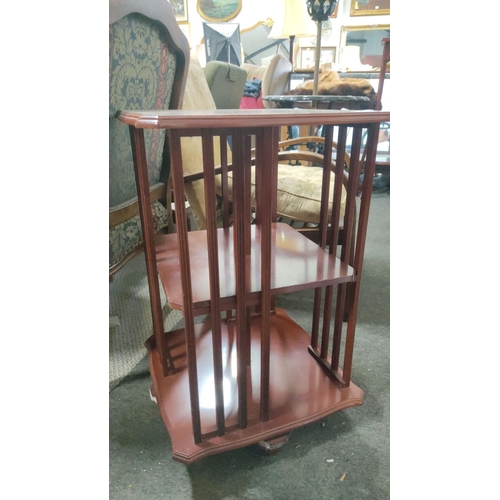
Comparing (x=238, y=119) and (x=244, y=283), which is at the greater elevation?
(x=238, y=119)

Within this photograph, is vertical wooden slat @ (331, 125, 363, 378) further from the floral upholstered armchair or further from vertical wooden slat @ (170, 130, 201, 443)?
the floral upholstered armchair

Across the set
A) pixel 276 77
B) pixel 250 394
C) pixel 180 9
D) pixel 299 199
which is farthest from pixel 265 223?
pixel 180 9

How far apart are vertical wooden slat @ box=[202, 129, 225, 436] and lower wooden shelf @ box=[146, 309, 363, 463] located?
58 millimetres

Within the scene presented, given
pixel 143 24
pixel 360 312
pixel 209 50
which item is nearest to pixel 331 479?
pixel 360 312

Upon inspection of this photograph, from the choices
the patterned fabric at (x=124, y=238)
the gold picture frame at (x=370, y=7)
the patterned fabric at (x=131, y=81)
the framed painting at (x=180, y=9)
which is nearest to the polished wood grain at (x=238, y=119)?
the patterned fabric at (x=131, y=81)

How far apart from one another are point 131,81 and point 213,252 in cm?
56

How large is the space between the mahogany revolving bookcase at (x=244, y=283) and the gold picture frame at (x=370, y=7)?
385 cm

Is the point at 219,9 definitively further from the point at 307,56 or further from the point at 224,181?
the point at 224,181

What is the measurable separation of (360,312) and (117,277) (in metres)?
Result: 1.03

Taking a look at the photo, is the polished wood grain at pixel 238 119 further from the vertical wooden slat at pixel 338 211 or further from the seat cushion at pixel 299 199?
the seat cushion at pixel 299 199

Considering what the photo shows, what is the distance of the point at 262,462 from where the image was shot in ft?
2.76

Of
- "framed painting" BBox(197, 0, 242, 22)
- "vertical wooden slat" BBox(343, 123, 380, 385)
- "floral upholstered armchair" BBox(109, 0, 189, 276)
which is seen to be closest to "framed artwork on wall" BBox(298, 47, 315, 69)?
"framed painting" BBox(197, 0, 242, 22)

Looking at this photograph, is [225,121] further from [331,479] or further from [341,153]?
[331,479]

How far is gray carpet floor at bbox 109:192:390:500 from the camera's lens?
0.78 m
